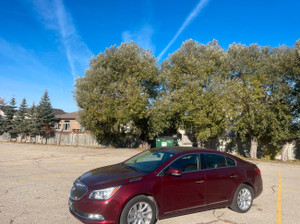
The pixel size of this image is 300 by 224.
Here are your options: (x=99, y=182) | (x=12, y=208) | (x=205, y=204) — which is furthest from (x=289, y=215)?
(x=12, y=208)

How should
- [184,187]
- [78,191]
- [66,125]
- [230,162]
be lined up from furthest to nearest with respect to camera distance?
[66,125], [230,162], [184,187], [78,191]

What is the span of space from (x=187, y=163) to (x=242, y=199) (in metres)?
1.65

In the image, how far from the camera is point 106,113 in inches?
787

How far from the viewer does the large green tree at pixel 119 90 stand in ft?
65.4

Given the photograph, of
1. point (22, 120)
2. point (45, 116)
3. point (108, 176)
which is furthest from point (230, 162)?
point (22, 120)

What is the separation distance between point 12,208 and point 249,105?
15799 mm

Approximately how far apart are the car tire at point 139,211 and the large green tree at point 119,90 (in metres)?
15.7

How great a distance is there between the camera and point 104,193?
3475 millimetres

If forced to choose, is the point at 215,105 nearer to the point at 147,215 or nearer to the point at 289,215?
the point at 289,215

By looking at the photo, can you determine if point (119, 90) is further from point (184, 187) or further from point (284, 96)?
point (184, 187)

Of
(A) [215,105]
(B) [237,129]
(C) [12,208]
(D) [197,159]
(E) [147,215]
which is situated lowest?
(C) [12,208]

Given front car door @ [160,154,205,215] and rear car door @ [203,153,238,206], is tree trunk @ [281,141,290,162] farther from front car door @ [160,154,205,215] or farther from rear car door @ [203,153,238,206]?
front car door @ [160,154,205,215]

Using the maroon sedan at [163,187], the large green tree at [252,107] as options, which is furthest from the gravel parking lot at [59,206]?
the large green tree at [252,107]

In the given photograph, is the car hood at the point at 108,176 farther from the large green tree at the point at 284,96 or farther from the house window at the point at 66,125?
the house window at the point at 66,125
